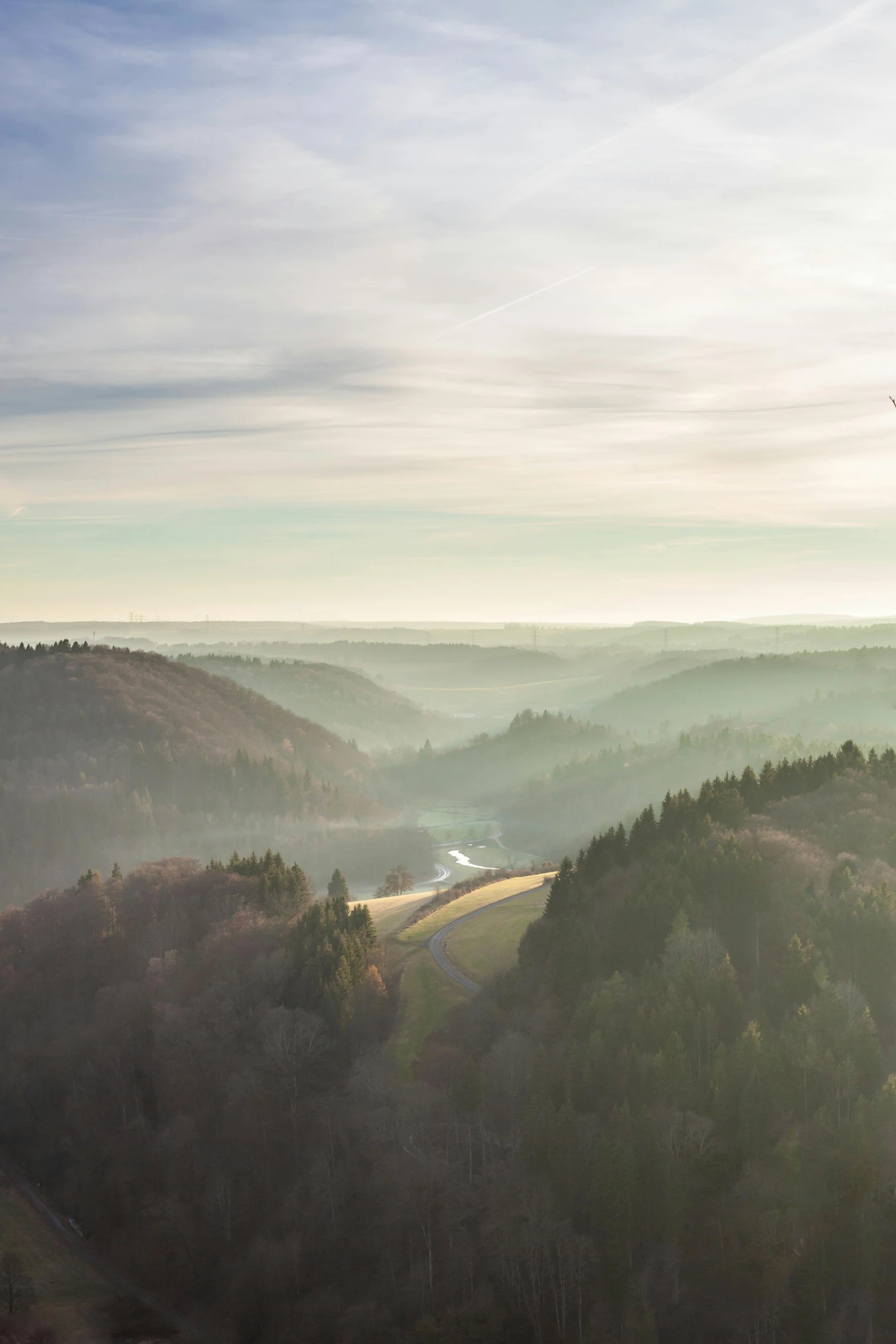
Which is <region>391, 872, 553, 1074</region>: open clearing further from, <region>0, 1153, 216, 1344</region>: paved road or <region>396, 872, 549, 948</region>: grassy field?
<region>0, 1153, 216, 1344</region>: paved road

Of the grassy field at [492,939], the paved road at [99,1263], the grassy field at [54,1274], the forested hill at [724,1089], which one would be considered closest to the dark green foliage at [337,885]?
the grassy field at [492,939]

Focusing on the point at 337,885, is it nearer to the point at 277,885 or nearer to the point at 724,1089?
the point at 277,885

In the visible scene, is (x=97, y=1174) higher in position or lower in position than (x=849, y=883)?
lower

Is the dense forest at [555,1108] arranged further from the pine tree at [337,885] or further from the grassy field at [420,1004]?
the pine tree at [337,885]

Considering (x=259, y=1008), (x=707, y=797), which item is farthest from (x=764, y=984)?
(x=259, y=1008)

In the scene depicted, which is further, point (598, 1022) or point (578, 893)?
point (578, 893)

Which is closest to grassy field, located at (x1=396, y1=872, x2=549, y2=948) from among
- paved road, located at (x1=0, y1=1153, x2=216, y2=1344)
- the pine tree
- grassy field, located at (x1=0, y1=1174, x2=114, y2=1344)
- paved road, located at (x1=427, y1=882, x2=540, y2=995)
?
paved road, located at (x1=427, y1=882, x2=540, y2=995)

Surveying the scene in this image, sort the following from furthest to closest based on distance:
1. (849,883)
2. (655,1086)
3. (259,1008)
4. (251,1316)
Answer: (259,1008)
(849,883)
(251,1316)
(655,1086)

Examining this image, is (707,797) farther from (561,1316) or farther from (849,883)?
(561,1316)
